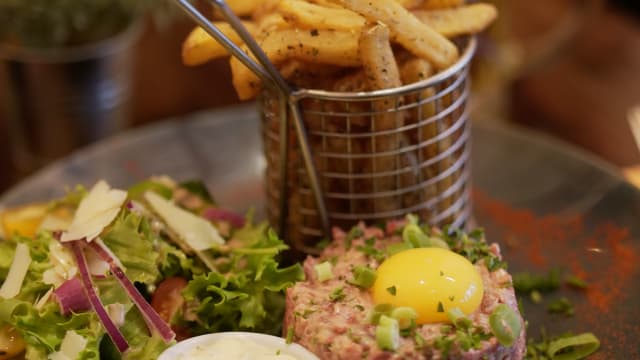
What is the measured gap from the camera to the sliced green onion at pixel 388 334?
5.14 ft

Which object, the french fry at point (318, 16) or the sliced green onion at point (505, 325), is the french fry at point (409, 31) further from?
the sliced green onion at point (505, 325)

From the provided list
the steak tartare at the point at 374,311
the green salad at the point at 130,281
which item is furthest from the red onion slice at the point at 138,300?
the steak tartare at the point at 374,311

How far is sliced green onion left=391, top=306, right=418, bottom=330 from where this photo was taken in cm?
160

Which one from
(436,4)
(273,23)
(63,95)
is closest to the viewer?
(273,23)

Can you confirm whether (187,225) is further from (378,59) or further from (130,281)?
(378,59)

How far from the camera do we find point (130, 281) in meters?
1.85

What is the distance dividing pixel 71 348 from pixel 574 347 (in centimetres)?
108

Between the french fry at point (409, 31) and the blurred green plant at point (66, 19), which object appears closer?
the french fry at point (409, 31)

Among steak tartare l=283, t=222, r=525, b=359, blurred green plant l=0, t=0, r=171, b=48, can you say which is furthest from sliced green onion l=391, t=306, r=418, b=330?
blurred green plant l=0, t=0, r=171, b=48

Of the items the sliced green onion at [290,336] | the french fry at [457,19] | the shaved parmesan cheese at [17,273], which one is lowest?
the sliced green onion at [290,336]

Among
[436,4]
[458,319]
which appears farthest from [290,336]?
[436,4]

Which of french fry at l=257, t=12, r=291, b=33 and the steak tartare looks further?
french fry at l=257, t=12, r=291, b=33

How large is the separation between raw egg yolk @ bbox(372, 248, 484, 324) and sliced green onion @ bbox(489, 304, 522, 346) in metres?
0.06

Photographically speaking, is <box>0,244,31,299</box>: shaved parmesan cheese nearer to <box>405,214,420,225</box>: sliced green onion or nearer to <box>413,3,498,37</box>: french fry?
<box>405,214,420,225</box>: sliced green onion
